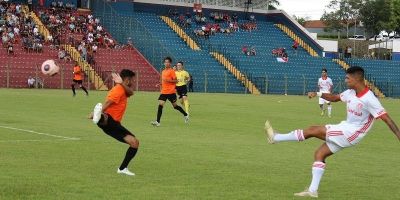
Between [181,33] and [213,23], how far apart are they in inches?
253

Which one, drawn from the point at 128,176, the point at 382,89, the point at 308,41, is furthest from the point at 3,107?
the point at 308,41

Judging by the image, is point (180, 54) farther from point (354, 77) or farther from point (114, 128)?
point (354, 77)

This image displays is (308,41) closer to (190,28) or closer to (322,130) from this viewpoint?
(190,28)

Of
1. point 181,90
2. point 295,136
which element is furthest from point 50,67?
point 295,136

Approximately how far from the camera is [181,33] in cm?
6788

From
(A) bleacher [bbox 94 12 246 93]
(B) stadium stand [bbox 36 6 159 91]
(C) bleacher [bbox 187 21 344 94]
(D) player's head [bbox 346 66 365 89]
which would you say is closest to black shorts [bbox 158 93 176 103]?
(D) player's head [bbox 346 66 365 89]

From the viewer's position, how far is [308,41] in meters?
77.3

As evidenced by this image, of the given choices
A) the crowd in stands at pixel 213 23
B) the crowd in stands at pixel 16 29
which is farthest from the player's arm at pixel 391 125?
the crowd in stands at pixel 213 23

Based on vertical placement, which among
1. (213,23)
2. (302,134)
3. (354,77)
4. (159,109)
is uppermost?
(213,23)

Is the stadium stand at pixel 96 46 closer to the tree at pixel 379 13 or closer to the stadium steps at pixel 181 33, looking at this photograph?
the stadium steps at pixel 181 33

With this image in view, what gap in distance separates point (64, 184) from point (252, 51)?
57.4m

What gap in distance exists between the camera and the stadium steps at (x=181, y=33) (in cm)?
6650

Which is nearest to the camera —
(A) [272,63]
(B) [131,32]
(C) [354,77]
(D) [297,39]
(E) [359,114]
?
(E) [359,114]

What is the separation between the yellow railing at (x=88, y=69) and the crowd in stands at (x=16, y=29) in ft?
7.30
